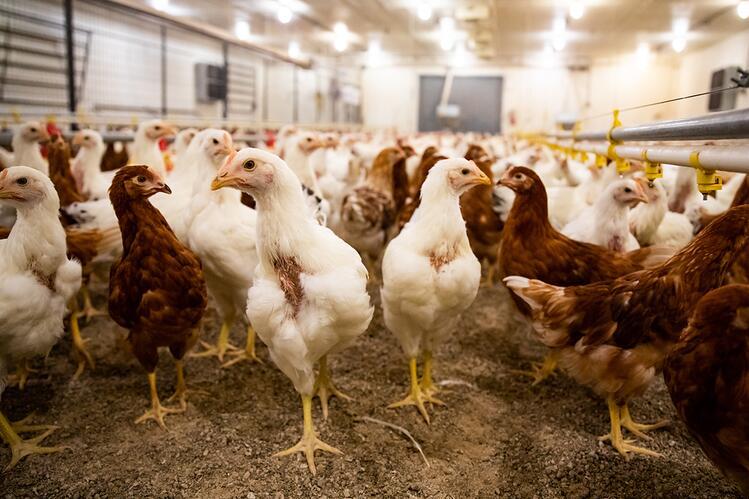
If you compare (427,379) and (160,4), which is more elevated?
(160,4)

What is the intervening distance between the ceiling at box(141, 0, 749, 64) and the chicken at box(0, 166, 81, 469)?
9.08 meters

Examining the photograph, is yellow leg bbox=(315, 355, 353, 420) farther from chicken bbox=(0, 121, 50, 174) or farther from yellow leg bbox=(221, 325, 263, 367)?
chicken bbox=(0, 121, 50, 174)

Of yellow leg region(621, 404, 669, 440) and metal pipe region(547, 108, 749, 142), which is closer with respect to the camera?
metal pipe region(547, 108, 749, 142)

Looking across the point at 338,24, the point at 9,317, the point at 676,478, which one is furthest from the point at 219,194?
the point at 338,24

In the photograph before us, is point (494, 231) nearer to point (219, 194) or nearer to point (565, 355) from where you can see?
point (565, 355)

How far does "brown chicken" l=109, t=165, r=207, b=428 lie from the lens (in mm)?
2271

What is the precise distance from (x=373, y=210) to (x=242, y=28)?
9787 mm

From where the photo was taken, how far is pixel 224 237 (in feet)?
8.61

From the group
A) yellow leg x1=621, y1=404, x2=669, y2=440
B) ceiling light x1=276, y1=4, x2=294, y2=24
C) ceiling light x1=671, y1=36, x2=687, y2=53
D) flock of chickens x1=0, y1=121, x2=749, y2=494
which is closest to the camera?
flock of chickens x1=0, y1=121, x2=749, y2=494

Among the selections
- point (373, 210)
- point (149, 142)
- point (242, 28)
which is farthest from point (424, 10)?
point (149, 142)

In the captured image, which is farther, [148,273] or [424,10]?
[424,10]

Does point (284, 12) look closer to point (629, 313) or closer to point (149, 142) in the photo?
point (149, 142)

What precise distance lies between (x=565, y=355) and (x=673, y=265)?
574mm

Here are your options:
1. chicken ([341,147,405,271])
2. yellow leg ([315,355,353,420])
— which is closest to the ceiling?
chicken ([341,147,405,271])
